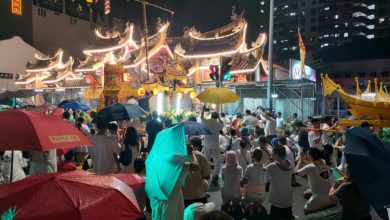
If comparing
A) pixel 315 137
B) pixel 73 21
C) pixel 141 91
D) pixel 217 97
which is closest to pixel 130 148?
pixel 217 97

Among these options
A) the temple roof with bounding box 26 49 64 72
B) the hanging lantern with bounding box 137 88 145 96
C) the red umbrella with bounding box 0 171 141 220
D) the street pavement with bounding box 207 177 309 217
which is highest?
the temple roof with bounding box 26 49 64 72

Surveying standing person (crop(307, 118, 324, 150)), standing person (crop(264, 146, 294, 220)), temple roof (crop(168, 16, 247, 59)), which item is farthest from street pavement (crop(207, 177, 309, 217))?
temple roof (crop(168, 16, 247, 59))

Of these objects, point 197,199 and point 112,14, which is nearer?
point 197,199

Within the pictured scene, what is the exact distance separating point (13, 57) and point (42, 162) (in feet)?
115

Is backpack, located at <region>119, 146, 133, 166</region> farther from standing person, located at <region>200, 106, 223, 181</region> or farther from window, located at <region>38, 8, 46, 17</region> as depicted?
window, located at <region>38, 8, 46, 17</region>

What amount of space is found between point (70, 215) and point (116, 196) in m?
0.39

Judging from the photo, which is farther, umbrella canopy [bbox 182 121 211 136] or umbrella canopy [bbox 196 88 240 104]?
umbrella canopy [bbox 196 88 240 104]

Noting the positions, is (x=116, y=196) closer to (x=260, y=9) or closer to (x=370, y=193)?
(x=370, y=193)

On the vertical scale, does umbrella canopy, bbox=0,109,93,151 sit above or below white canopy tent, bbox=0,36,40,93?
below

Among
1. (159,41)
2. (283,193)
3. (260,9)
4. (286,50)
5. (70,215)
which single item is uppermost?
(260,9)

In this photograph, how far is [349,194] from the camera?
3719 mm

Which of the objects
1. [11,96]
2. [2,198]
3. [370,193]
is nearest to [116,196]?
[2,198]

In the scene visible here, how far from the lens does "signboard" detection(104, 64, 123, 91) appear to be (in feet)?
50.6

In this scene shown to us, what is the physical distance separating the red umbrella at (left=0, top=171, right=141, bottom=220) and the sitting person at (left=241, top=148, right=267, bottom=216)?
4301 mm
